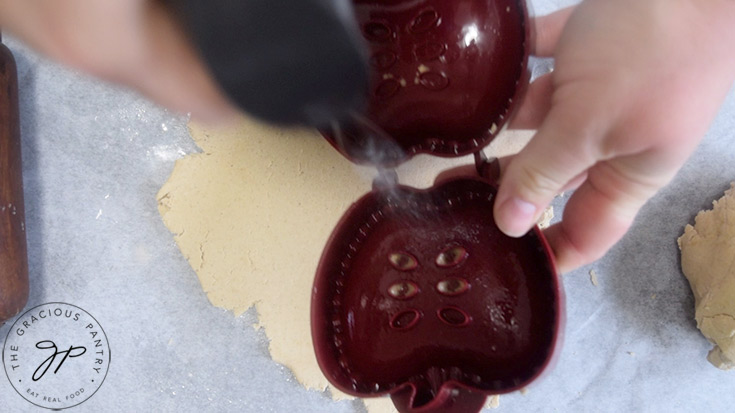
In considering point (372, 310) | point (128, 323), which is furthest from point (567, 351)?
point (128, 323)

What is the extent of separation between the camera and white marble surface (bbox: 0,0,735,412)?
2.48ft

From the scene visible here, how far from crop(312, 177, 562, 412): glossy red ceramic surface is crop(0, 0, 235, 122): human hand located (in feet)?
0.76

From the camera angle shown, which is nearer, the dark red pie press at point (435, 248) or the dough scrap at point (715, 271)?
the dark red pie press at point (435, 248)

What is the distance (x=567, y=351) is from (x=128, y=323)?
62cm

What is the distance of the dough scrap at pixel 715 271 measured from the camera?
2.27 ft

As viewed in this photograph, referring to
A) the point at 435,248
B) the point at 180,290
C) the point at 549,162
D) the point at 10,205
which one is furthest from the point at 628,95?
the point at 10,205

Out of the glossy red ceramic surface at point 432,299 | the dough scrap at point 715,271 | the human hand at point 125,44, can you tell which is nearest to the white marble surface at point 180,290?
the dough scrap at point 715,271

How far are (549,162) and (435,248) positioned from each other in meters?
0.15

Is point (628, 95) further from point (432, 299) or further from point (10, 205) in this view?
point (10, 205)

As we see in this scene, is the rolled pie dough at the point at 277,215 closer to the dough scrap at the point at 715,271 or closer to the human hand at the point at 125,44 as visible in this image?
the dough scrap at the point at 715,271

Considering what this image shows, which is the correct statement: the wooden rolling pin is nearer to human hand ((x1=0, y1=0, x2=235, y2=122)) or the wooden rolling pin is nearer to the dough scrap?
human hand ((x1=0, y1=0, x2=235, y2=122))

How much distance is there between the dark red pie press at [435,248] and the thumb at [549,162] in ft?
0.13

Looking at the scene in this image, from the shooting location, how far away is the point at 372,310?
56 centimetres

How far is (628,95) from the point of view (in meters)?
0.47
